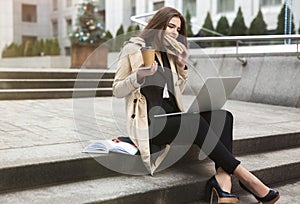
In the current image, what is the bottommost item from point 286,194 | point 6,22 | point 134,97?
point 286,194

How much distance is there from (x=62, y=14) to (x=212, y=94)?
2661cm

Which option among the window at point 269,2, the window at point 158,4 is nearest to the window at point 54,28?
the window at point 158,4

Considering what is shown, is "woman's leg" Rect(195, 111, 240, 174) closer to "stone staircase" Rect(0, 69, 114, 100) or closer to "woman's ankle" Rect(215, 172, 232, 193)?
"woman's ankle" Rect(215, 172, 232, 193)

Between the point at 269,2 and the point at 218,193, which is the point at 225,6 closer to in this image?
the point at 269,2

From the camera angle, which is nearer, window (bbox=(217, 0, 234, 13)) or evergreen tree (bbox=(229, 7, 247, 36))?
evergreen tree (bbox=(229, 7, 247, 36))

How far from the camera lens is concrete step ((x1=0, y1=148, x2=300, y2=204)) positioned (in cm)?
219

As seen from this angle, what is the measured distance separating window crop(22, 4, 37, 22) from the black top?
27568 mm

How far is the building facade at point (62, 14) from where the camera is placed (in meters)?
17.6

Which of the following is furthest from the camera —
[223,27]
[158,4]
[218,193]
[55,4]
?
[55,4]

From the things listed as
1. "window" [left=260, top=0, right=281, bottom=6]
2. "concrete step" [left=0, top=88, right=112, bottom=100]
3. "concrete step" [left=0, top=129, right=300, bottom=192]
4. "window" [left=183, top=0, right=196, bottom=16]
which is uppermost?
"window" [left=183, top=0, right=196, bottom=16]

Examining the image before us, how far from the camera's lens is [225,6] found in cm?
1714

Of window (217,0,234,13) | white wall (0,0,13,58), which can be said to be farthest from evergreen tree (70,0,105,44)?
white wall (0,0,13,58)

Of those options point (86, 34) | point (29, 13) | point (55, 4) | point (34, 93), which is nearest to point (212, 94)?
point (34, 93)

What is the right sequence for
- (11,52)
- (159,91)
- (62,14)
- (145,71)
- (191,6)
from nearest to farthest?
1. (145,71)
2. (159,91)
3. (191,6)
4. (11,52)
5. (62,14)
